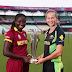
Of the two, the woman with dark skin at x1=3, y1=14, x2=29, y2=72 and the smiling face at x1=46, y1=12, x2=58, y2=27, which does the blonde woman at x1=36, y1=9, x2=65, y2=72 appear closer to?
the smiling face at x1=46, y1=12, x2=58, y2=27

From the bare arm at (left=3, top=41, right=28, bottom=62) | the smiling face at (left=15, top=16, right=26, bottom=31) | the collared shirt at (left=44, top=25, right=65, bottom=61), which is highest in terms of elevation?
the smiling face at (left=15, top=16, right=26, bottom=31)

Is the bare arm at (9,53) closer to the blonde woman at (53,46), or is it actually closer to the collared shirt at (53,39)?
the blonde woman at (53,46)

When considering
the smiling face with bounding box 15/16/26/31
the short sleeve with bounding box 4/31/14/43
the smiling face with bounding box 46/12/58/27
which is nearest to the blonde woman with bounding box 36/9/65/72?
the smiling face with bounding box 46/12/58/27

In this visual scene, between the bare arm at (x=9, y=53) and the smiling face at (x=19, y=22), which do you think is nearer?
the bare arm at (x=9, y=53)

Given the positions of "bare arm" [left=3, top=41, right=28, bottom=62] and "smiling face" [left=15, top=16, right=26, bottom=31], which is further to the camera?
"smiling face" [left=15, top=16, right=26, bottom=31]

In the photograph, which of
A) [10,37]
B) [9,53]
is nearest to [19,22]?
[10,37]

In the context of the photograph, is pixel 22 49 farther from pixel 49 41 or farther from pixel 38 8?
pixel 38 8

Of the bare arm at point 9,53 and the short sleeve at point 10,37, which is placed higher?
the short sleeve at point 10,37

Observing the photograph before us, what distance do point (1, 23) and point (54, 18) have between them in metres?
34.2

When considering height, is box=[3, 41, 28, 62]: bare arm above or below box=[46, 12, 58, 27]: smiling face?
below

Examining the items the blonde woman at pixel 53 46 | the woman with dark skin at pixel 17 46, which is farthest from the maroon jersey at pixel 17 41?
the blonde woman at pixel 53 46

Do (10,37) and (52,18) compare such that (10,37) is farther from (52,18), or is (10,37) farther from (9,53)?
(52,18)

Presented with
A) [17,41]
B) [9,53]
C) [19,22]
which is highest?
[19,22]

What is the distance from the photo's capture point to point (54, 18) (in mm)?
1737
